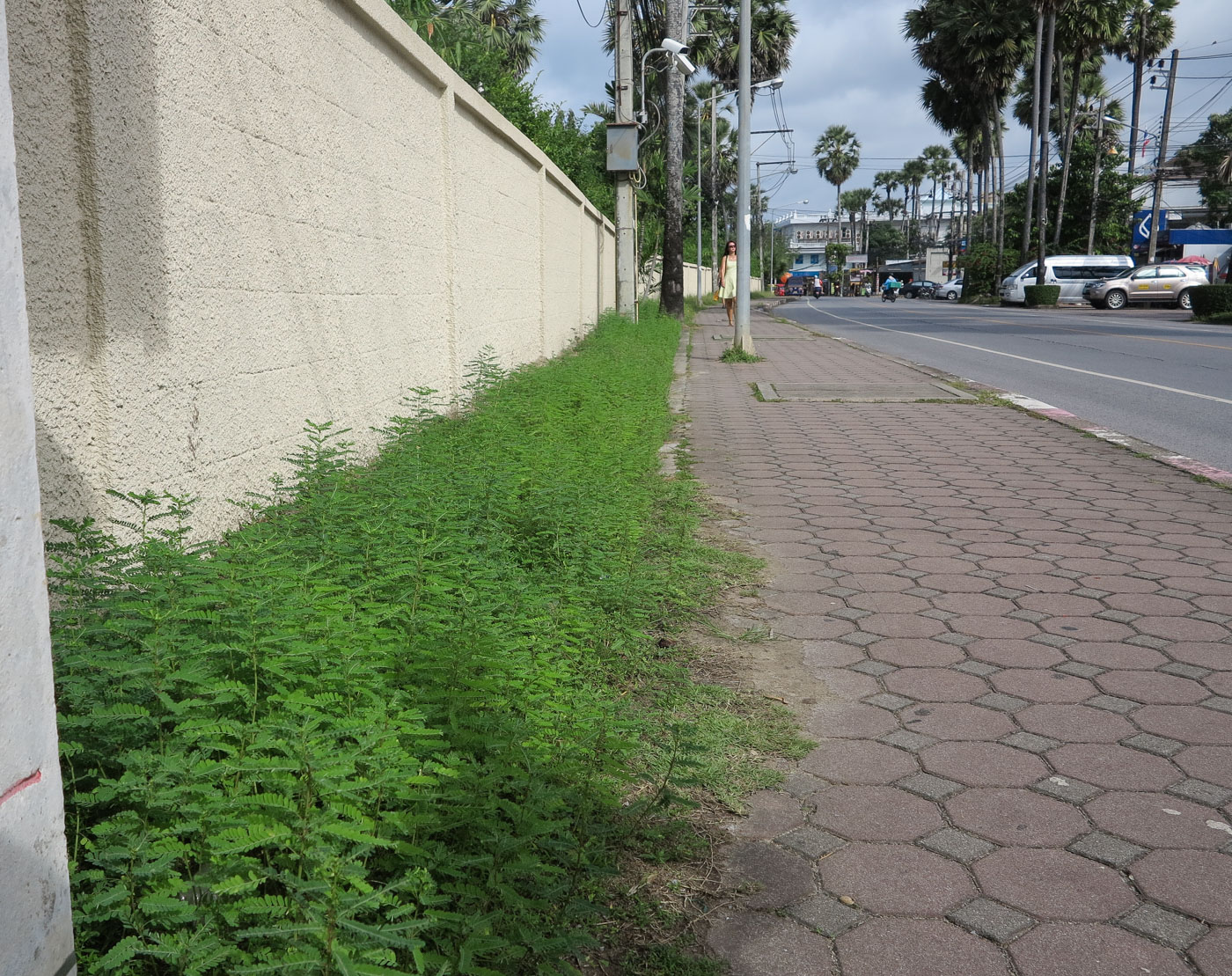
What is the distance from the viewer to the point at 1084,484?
23.5 ft

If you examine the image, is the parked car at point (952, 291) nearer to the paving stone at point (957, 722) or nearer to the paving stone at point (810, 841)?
the paving stone at point (957, 722)

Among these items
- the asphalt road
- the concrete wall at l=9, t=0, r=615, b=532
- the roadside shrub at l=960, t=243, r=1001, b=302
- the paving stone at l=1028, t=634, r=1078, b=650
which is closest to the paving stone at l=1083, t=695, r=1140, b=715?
the paving stone at l=1028, t=634, r=1078, b=650

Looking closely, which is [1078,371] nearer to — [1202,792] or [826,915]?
[1202,792]

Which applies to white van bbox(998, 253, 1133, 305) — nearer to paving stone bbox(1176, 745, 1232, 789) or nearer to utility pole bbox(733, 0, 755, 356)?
utility pole bbox(733, 0, 755, 356)

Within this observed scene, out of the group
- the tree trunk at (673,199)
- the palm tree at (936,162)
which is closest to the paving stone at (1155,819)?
the tree trunk at (673,199)

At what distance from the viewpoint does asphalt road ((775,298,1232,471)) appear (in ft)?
33.2

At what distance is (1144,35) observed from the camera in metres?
54.3

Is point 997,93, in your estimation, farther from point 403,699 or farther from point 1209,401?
point 403,699

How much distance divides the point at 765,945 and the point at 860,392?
10.6 metres

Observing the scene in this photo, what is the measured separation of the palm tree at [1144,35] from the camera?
5450 centimetres

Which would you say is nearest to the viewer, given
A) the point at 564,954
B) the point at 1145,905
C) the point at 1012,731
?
the point at 564,954

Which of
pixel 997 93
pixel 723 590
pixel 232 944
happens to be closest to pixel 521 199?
pixel 723 590

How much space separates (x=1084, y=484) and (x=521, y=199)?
22.0 ft

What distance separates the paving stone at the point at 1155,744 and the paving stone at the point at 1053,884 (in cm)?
76
